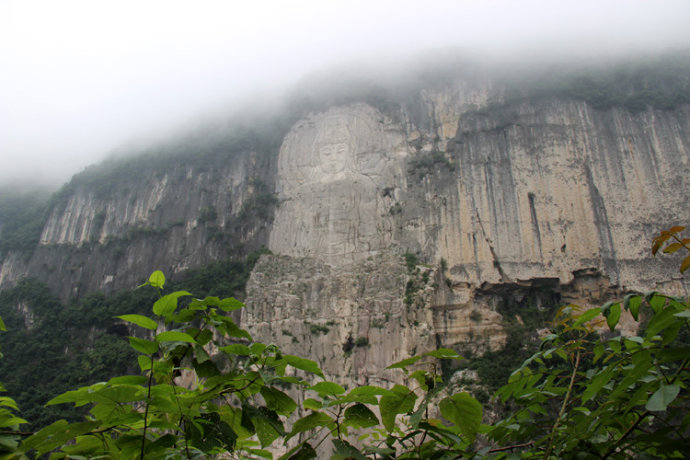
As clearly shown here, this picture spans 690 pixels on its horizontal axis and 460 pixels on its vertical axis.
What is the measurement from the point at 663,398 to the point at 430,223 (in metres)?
29.3

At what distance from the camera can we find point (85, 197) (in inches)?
1646

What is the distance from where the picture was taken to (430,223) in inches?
1179

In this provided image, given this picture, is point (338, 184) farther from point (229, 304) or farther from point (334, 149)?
point (229, 304)

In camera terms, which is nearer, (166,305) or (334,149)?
(166,305)

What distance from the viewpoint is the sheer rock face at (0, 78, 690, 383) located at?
26922 mm

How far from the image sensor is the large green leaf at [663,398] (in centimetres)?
99

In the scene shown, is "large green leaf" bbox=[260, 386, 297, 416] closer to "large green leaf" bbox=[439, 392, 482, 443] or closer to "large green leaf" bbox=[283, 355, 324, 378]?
"large green leaf" bbox=[283, 355, 324, 378]

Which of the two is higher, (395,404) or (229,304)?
(229,304)

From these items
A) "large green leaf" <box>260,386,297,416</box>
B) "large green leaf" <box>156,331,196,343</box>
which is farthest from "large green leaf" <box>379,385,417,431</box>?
"large green leaf" <box>156,331,196,343</box>

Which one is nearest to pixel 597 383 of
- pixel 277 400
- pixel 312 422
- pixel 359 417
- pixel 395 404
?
pixel 395 404

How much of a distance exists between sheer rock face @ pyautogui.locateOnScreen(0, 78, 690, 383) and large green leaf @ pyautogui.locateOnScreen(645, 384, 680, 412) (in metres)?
24.5

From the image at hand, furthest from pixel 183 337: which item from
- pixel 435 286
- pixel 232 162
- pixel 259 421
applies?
pixel 232 162

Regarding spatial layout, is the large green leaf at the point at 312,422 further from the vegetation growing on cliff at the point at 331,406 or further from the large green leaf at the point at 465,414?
the large green leaf at the point at 465,414

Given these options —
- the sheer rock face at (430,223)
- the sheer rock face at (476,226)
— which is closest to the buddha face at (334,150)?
the sheer rock face at (430,223)
